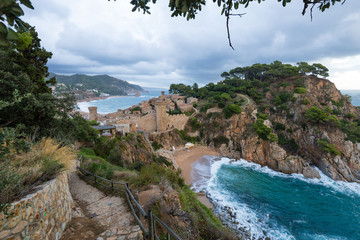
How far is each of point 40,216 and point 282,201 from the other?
65.8 feet

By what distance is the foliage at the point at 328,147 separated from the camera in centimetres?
2114

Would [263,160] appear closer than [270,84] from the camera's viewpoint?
Yes

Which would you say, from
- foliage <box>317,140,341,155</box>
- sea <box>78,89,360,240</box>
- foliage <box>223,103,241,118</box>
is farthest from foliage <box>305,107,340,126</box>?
foliage <box>223,103,241,118</box>

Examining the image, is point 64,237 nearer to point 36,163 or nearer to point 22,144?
point 36,163

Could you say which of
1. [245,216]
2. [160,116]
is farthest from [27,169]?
[160,116]

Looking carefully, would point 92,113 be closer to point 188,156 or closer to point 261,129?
point 188,156

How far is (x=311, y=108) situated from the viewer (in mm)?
24312

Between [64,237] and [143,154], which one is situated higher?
[64,237]

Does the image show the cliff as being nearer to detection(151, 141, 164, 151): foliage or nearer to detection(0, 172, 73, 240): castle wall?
detection(151, 141, 164, 151): foliage

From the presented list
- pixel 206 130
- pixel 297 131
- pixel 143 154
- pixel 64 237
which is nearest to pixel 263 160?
pixel 297 131

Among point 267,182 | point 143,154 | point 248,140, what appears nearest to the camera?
point 143,154

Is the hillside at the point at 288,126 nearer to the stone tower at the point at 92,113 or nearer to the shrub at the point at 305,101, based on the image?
the shrub at the point at 305,101

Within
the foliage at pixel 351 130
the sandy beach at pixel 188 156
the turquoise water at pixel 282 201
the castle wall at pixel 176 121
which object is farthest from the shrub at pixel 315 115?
the castle wall at pixel 176 121

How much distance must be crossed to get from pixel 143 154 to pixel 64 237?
12748mm
